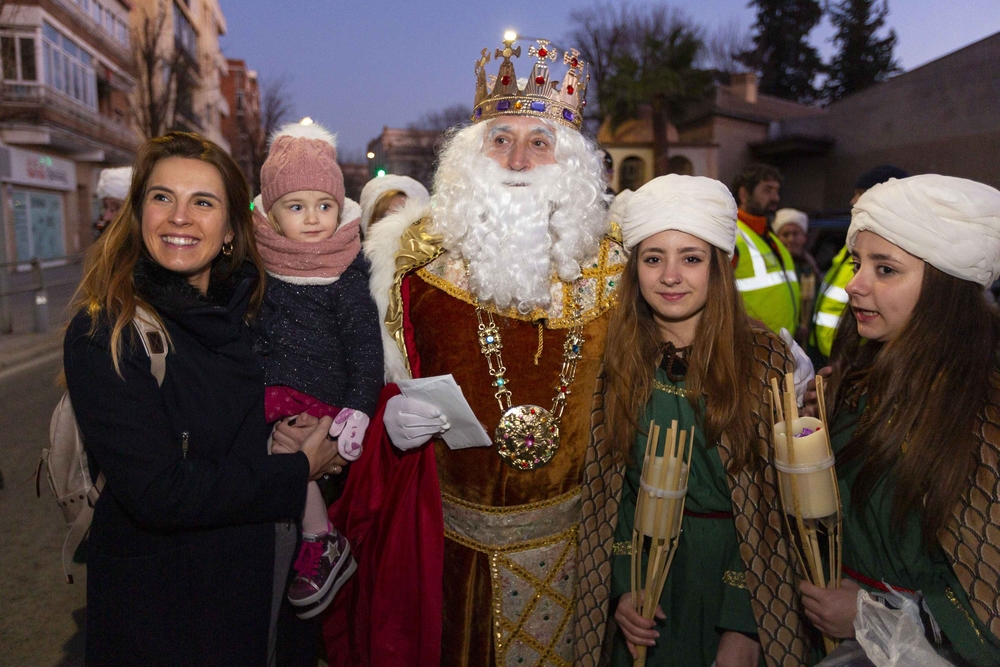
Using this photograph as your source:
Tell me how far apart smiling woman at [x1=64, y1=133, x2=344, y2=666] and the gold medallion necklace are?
794 millimetres

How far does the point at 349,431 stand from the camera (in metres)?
2.28

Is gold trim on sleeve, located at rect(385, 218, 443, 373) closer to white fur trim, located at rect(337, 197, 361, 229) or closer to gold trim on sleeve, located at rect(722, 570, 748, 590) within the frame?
white fur trim, located at rect(337, 197, 361, 229)

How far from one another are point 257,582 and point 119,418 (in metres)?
0.64

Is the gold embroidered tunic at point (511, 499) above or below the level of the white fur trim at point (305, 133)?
below

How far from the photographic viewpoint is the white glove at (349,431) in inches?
89.1

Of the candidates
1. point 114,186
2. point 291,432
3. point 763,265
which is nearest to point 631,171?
point 763,265

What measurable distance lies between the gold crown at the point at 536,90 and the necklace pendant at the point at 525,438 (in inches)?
49.0

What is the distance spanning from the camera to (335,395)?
2400mm

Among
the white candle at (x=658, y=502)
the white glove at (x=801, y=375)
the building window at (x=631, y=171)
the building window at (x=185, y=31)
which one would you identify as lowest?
the white candle at (x=658, y=502)

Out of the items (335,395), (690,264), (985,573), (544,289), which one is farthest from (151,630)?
(985,573)

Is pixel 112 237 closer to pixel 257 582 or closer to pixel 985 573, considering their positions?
pixel 257 582

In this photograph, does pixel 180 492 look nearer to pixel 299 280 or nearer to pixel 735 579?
pixel 299 280

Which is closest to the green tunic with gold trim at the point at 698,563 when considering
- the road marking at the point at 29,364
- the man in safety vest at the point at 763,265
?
the man in safety vest at the point at 763,265

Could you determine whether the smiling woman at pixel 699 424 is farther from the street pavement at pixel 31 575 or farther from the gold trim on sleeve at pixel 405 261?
the street pavement at pixel 31 575
